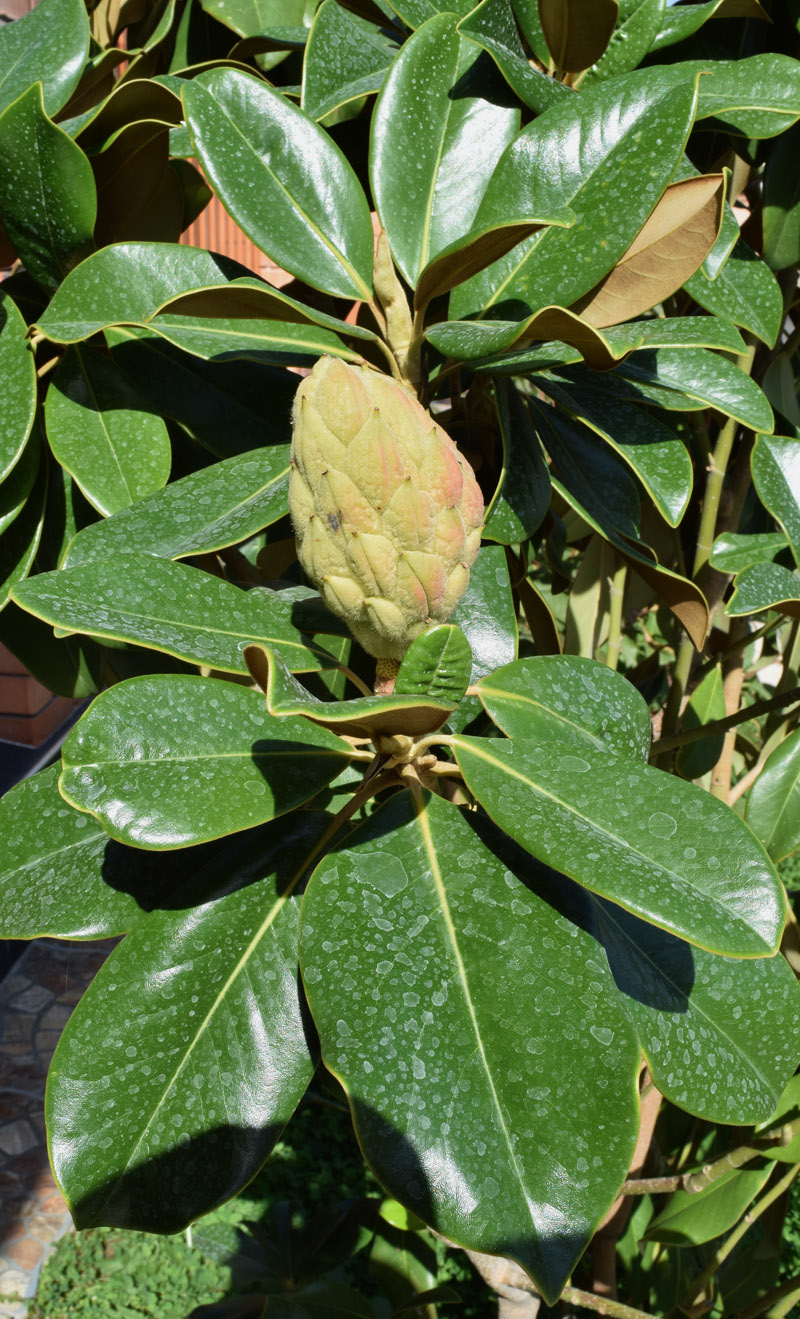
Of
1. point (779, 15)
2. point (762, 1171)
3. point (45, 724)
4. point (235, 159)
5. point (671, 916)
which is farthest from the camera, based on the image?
point (45, 724)

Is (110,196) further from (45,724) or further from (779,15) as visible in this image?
(45,724)

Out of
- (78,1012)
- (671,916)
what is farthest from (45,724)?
(671,916)

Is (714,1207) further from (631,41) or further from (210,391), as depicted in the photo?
(631,41)

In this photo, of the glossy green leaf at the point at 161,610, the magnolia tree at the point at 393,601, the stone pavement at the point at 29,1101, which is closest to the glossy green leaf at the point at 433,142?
the magnolia tree at the point at 393,601

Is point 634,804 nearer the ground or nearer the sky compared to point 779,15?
nearer the ground

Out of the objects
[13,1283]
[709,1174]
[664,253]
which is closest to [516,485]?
[664,253]

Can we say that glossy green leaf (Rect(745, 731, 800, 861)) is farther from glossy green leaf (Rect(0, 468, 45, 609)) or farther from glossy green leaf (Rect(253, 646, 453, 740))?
glossy green leaf (Rect(0, 468, 45, 609))
